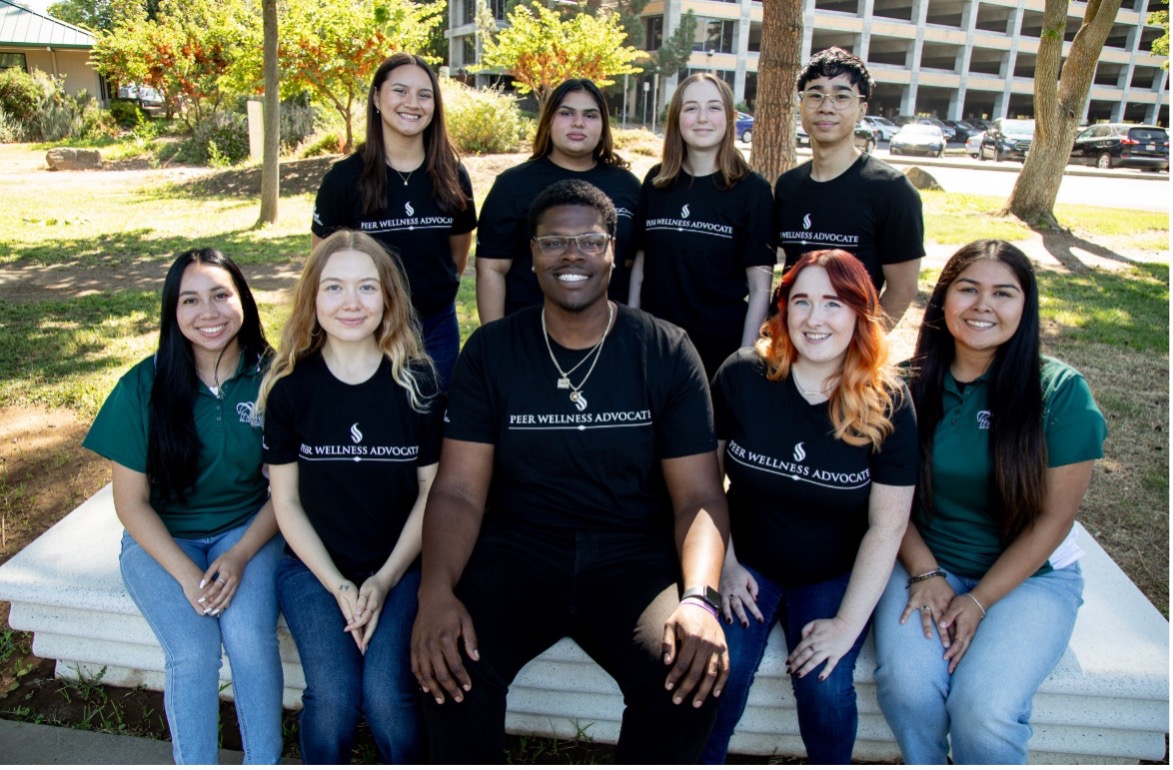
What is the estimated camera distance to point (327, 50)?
15.7m

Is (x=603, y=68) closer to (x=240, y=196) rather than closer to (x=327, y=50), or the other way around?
(x=327, y=50)

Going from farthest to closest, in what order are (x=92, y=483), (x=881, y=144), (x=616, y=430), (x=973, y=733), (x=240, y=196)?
(x=881, y=144)
(x=240, y=196)
(x=92, y=483)
(x=616, y=430)
(x=973, y=733)

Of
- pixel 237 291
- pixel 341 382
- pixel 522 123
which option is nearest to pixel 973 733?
pixel 341 382

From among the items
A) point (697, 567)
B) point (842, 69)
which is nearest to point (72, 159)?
point (842, 69)

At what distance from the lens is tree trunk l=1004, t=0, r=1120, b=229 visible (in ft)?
38.0

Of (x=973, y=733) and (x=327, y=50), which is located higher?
(x=327, y=50)

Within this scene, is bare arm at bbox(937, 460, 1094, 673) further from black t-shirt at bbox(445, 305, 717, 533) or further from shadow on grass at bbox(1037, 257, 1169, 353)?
shadow on grass at bbox(1037, 257, 1169, 353)

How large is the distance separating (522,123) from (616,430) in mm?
17727

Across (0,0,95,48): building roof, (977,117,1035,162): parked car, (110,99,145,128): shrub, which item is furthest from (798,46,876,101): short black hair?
(0,0,95,48): building roof

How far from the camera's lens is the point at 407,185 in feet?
12.6

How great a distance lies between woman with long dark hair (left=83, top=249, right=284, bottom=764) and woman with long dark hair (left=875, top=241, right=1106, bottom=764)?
1932 millimetres

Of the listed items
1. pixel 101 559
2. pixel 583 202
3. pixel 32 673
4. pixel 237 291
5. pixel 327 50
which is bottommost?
pixel 32 673

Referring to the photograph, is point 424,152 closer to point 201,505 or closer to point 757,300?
point 757,300

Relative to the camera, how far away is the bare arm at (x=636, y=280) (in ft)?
12.5
